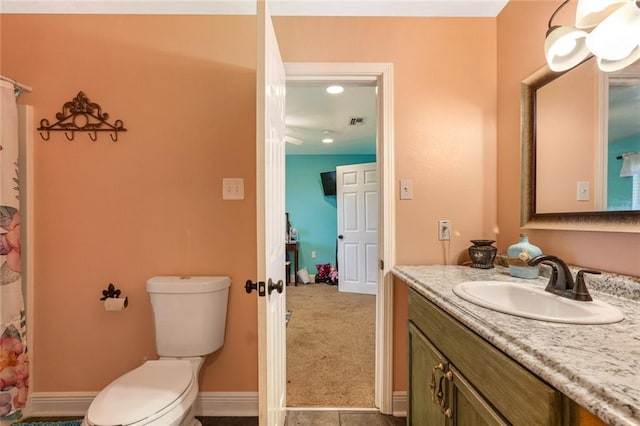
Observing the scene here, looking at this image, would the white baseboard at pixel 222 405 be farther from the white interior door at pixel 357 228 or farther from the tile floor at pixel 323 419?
the white interior door at pixel 357 228

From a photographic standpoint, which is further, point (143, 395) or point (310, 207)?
point (310, 207)

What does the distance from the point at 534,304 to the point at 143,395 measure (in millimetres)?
1484

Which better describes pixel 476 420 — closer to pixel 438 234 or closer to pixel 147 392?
pixel 438 234

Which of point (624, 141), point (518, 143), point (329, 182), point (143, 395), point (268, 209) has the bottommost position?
point (143, 395)

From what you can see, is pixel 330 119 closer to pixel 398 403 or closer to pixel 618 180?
pixel 618 180

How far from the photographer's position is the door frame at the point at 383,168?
5.08 feet

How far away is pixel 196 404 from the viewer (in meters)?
1.56

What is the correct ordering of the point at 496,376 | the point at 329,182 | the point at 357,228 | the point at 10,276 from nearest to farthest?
the point at 496,376 < the point at 10,276 < the point at 357,228 < the point at 329,182

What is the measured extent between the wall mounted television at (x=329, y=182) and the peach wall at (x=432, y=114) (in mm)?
3119

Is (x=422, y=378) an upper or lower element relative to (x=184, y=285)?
lower

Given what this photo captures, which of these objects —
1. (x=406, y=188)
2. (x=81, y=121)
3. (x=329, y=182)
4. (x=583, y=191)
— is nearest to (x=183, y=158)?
(x=81, y=121)

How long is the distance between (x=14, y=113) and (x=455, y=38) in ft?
7.92

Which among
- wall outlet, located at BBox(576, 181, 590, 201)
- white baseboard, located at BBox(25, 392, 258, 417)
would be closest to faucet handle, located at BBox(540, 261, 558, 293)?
wall outlet, located at BBox(576, 181, 590, 201)

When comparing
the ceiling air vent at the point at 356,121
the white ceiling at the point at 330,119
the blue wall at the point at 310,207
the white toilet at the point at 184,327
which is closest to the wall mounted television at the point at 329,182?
the blue wall at the point at 310,207
